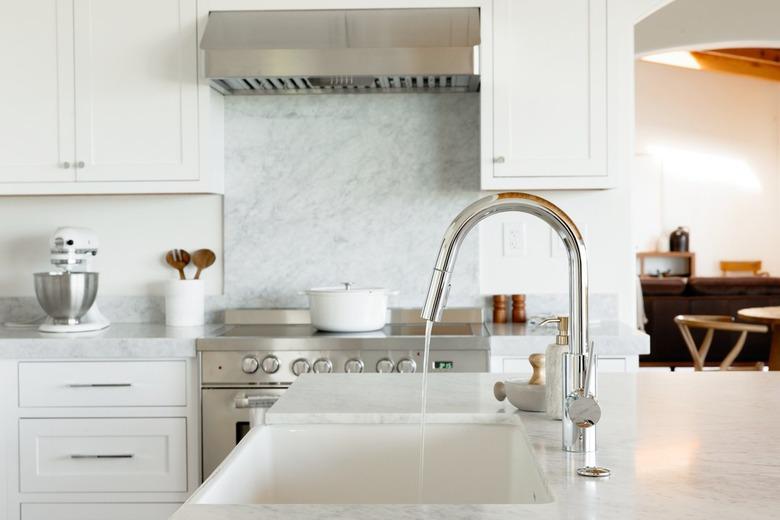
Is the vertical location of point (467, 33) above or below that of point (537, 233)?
above

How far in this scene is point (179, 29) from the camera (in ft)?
10.9

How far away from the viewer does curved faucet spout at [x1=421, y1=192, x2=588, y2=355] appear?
4.00ft

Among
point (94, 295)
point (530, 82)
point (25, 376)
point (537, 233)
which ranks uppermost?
point (530, 82)

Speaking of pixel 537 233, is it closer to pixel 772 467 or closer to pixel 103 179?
pixel 103 179

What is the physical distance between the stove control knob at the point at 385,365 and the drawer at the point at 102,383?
2.21 feet

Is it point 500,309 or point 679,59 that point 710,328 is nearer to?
point 500,309

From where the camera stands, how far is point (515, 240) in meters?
3.65

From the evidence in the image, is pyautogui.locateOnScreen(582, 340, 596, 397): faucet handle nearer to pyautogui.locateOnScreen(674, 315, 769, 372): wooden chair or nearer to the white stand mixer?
the white stand mixer

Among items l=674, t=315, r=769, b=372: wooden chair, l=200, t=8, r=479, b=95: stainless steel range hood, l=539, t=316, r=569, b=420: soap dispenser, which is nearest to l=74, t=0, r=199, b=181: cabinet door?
l=200, t=8, r=479, b=95: stainless steel range hood

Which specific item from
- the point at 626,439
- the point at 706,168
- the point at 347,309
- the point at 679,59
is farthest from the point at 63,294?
the point at 706,168

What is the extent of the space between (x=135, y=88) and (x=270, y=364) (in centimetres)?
117

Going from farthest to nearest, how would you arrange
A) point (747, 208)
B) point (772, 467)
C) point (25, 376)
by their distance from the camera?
1. point (747, 208)
2. point (25, 376)
3. point (772, 467)

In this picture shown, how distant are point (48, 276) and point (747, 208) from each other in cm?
1151

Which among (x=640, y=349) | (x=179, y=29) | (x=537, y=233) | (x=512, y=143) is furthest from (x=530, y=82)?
(x=179, y=29)
